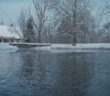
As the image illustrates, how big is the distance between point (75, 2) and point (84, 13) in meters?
3.17

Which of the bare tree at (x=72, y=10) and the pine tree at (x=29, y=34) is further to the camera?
the pine tree at (x=29, y=34)

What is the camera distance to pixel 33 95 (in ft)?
26.3

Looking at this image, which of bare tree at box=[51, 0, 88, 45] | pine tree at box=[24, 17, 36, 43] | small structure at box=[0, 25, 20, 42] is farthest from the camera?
small structure at box=[0, 25, 20, 42]

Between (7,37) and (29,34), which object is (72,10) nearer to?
(29,34)

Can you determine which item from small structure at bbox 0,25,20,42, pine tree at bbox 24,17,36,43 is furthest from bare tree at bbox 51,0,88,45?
small structure at bbox 0,25,20,42

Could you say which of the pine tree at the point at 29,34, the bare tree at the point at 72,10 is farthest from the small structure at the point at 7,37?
the bare tree at the point at 72,10

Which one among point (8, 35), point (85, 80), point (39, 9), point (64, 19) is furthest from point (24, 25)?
point (85, 80)

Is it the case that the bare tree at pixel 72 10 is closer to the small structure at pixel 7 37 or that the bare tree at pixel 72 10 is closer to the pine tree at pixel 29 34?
the pine tree at pixel 29 34

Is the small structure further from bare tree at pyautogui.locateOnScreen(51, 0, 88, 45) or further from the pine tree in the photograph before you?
bare tree at pyautogui.locateOnScreen(51, 0, 88, 45)

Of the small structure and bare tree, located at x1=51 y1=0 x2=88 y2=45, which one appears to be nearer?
bare tree, located at x1=51 y1=0 x2=88 y2=45

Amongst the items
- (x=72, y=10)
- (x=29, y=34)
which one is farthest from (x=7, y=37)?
(x=72, y=10)

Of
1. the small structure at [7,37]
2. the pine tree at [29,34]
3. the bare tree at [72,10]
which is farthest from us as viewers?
the small structure at [7,37]

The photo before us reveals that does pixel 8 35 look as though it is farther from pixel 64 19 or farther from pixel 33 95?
pixel 33 95

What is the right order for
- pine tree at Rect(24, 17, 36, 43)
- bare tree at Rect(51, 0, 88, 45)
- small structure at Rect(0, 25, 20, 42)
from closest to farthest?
bare tree at Rect(51, 0, 88, 45)
pine tree at Rect(24, 17, 36, 43)
small structure at Rect(0, 25, 20, 42)
